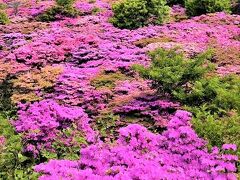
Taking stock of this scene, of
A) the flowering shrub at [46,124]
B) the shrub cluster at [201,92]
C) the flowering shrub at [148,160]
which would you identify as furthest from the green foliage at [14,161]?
the shrub cluster at [201,92]

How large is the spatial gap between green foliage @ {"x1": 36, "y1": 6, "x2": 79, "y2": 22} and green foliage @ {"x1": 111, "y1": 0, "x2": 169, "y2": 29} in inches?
115

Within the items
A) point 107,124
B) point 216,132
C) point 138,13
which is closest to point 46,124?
point 107,124

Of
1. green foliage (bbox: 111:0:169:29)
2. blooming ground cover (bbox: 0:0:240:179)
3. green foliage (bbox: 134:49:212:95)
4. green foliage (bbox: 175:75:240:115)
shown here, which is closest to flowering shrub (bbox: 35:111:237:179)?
blooming ground cover (bbox: 0:0:240:179)

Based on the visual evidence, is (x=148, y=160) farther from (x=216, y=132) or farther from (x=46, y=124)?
(x=46, y=124)

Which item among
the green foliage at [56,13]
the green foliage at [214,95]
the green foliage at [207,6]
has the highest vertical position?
the green foliage at [214,95]

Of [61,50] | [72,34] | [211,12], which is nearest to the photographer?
[61,50]

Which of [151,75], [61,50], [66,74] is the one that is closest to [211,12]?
[61,50]

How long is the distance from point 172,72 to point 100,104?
1.86 m

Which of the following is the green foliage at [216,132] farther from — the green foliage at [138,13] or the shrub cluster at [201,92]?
the green foliage at [138,13]

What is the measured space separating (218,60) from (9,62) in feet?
20.7

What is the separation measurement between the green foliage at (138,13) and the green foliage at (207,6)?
1447mm

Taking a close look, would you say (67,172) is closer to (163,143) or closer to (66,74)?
(163,143)

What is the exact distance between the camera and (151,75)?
951 cm

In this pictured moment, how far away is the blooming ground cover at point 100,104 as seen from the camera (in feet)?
21.0
